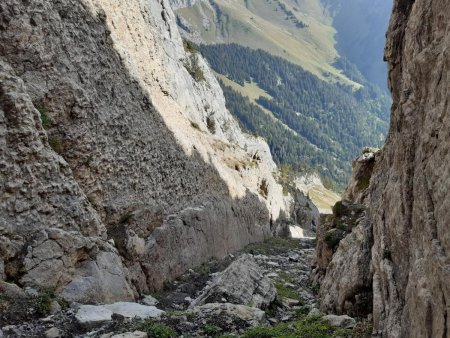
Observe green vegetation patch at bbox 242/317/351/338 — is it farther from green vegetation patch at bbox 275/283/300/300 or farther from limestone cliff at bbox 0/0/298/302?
green vegetation patch at bbox 275/283/300/300

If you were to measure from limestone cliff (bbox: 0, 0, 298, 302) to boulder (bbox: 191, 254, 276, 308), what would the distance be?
3919mm

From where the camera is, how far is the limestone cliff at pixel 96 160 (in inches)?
803

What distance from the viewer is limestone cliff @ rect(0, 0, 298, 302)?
2041 centimetres

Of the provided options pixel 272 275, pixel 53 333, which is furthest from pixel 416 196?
pixel 272 275

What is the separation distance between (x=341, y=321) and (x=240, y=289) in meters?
7.10

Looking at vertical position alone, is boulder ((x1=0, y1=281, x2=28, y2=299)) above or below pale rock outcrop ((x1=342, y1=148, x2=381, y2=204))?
below

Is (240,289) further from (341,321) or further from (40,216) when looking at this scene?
(40,216)

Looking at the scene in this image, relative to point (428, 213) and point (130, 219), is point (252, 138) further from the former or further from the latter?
point (428, 213)

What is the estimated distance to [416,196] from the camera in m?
14.0

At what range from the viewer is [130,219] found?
94.7 ft

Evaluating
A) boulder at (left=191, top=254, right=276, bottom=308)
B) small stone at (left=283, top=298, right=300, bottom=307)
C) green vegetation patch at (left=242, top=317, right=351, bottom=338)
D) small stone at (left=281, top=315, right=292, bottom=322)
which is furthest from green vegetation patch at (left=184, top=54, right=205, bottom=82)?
green vegetation patch at (left=242, top=317, right=351, bottom=338)

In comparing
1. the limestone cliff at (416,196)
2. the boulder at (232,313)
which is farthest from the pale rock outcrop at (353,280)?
the boulder at (232,313)

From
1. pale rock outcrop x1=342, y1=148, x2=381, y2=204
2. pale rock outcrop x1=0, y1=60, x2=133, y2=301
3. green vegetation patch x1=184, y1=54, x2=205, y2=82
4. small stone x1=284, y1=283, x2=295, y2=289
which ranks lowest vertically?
small stone x1=284, y1=283, x2=295, y2=289

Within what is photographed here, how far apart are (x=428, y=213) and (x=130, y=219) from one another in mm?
19922
